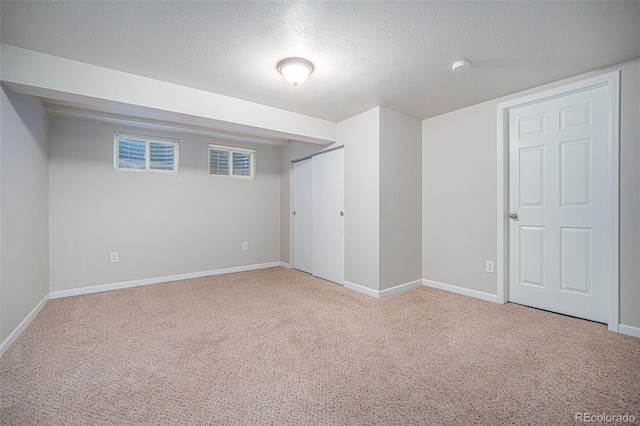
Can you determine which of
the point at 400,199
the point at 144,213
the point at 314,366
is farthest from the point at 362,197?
the point at 144,213

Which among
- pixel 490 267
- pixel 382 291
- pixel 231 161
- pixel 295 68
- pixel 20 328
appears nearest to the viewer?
pixel 295 68

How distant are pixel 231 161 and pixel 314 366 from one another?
3558 mm

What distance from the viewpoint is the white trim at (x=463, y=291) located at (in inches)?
123

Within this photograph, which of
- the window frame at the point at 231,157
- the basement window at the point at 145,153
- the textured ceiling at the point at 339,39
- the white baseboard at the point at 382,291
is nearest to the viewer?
the textured ceiling at the point at 339,39

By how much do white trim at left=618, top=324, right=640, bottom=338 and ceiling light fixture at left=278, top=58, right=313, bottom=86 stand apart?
10.6 ft

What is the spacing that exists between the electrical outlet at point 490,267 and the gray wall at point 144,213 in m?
3.24

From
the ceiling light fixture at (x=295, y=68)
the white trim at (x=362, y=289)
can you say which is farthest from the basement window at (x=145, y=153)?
the white trim at (x=362, y=289)

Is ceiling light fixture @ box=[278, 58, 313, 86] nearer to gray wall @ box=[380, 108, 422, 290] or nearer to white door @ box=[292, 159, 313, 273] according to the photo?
gray wall @ box=[380, 108, 422, 290]

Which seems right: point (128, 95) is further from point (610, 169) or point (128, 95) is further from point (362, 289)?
point (610, 169)

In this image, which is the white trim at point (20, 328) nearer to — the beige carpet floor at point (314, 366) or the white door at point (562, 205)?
the beige carpet floor at point (314, 366)

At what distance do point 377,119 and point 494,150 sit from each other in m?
1.30

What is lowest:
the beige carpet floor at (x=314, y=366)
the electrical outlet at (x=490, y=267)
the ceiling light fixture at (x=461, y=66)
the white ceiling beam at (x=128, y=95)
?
the beige carpet floor at (x=314, y=366)

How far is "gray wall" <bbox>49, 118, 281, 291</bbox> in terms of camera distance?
3.33 metres

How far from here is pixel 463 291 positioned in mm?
3367
